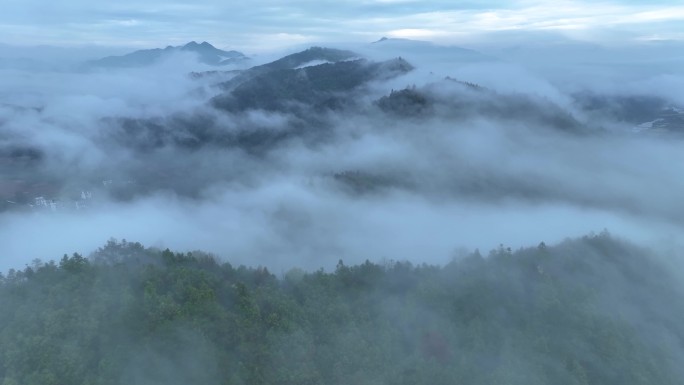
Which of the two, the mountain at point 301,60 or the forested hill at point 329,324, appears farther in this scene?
the mountain at point 301,60

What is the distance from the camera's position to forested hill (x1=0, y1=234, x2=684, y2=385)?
1959cm

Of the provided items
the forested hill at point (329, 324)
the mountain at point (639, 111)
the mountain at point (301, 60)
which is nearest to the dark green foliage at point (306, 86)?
the mountain at point (301, 60)

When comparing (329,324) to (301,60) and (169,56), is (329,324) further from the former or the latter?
(169,56)

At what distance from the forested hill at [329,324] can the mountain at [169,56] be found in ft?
450

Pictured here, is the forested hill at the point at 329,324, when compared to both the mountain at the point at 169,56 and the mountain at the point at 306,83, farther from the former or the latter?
the mountain at the point at 169,56

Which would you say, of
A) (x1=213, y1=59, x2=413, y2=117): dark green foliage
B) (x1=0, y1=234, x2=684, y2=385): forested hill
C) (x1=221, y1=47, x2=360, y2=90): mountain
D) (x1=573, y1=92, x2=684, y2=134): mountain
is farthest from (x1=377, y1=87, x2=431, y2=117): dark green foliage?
(x1=0, y1=234, x2=684, y2=385): forested hill

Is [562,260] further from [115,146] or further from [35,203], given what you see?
[115,146]

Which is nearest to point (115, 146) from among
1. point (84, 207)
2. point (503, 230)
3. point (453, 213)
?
point (84, 207)

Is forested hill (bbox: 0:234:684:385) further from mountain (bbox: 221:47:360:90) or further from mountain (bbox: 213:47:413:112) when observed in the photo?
mountain (bbox: 221:47:360:90)

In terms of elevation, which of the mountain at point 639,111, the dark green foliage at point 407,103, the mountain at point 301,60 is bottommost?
the mountain at point 639,111

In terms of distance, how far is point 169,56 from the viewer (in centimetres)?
16562

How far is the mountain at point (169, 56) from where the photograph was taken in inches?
6132

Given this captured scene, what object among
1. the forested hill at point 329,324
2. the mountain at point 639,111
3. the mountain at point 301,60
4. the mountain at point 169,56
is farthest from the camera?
the mountain at point 169,56

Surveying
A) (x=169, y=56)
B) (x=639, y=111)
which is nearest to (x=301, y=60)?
(x=639, y=111)
